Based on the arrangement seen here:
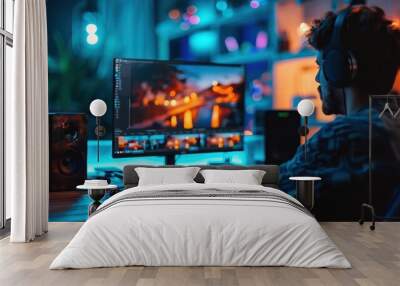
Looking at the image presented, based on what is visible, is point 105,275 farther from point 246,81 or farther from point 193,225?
point 246,81

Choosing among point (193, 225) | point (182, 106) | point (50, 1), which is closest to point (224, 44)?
point (182, 106)

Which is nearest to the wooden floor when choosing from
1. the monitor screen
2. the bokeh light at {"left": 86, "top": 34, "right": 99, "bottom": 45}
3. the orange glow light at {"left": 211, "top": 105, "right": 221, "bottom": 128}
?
the monitor screen

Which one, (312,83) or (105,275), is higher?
(312,83)

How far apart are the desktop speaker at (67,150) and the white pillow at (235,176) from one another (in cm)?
160

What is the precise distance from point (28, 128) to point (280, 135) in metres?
3.26

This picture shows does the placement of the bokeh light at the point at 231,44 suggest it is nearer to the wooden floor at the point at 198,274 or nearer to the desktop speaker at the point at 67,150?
the desktop speaker at the point at 67,150

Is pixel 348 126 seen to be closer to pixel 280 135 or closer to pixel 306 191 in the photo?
pixel 280 135

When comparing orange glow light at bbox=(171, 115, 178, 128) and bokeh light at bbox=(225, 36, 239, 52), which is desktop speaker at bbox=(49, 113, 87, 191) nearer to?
orange glow light at bbox=(171, 115, 178, 128)

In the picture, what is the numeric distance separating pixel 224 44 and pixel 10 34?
2.68 meters

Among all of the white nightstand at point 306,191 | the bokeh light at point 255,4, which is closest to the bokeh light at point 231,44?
the bokeh light at point 255,4

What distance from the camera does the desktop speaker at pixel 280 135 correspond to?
25.7 feet

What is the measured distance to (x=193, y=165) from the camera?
751 cm

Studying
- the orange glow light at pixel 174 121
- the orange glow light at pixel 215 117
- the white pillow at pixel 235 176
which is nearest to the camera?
the white pillow at pixel 235 176

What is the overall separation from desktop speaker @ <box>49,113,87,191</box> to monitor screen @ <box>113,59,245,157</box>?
0.53 metres
